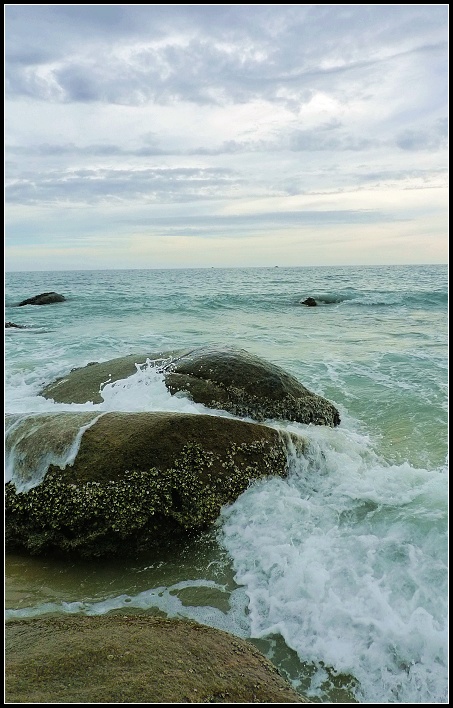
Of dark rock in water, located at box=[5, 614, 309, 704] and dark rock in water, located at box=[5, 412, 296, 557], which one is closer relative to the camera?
dark rock in water, located at box=[5, 614, 309, 704]

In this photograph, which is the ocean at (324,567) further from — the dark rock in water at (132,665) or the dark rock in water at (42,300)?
the dark rock in water at (42,300)

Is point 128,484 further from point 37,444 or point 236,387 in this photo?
point 236,387

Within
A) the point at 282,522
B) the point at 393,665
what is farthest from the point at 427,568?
the point at 282,522

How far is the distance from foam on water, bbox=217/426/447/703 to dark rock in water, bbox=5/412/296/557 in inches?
15.7

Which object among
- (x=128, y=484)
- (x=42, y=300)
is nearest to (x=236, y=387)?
(x=128, y=484)

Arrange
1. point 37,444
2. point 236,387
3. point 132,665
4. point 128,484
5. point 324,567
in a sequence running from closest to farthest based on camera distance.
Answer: point 132,665 → point 324,567 → point 128,484 → point 37,444 → point 236,387

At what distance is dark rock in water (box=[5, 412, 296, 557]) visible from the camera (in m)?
4.84

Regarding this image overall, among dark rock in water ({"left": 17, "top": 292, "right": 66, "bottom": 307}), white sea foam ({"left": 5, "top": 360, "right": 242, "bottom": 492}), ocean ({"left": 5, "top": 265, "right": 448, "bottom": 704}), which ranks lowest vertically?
ocean ({"left": 5, "top": 265, "right": 448, "bottom": 704})

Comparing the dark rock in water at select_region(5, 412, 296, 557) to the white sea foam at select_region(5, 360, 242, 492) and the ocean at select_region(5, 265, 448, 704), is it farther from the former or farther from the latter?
the ocean at select_region(5, 265, 448, 704)

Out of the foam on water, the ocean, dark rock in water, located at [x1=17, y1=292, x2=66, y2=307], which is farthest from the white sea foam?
dark rock in water, located at [x1=17, y1=292, x2=66, y2=307]

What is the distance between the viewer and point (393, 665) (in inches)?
141

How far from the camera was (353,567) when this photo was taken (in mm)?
4496

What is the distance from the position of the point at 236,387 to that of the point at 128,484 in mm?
2917

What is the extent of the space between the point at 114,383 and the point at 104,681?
589cm
